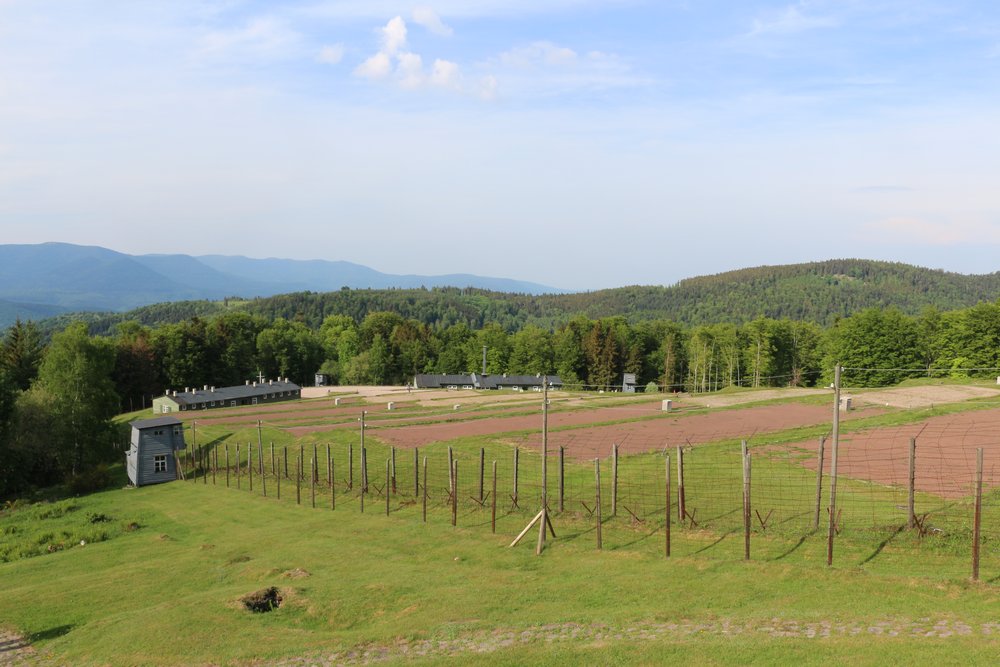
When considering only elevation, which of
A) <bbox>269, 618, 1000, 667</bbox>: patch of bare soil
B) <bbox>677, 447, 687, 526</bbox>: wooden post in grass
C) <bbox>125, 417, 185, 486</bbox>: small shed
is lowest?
<bbox>125, 417, 185, 486</bbox>: small shed

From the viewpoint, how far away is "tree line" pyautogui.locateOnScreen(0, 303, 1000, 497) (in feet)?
203

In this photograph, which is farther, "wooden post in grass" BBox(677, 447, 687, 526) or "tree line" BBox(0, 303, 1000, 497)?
"tree line" BBox(0, 303, 1000, 497)

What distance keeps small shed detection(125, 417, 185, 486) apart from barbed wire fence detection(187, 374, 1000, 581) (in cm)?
280

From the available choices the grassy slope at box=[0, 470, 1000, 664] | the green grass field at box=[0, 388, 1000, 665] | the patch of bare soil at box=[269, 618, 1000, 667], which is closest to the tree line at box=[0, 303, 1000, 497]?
the green grass field at box=[0, 388, 1000, 665]

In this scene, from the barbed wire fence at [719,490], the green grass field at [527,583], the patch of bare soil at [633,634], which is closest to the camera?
the patch of bare soil at [633,634]

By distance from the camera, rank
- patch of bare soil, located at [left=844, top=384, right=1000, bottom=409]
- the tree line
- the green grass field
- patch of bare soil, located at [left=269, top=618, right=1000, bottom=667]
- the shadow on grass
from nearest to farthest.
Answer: patch of bare soil, located at [left=269, top=618, right=1000, bottom=667] → the green grass field → the shadow on grass → patch of bare soil, located at [left=844, top=384, right=1000, bottom=409] → the tree line

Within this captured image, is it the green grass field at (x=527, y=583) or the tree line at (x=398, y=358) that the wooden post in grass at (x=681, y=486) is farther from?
the tree line at (x=398, y=358)

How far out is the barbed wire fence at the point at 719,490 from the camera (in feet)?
70.7

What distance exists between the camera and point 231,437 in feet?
199

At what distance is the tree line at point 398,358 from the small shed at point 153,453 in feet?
37.8

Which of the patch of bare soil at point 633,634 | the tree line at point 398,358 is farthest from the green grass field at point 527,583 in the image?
the tree line at point 398,358

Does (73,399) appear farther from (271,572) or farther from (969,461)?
(969,461)

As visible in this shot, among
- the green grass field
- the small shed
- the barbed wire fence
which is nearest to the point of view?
the green grass field

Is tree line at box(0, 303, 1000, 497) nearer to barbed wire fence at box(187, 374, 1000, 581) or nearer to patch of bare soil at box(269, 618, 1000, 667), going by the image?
barbed wire fence at box(187, 374, 1000, 581)
